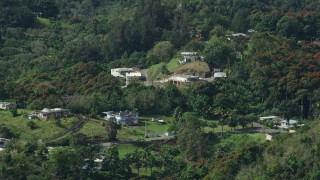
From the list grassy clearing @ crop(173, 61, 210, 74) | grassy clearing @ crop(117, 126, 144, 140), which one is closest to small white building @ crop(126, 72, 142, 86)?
grassy clearing @ crop(173, 61, 210, 74)

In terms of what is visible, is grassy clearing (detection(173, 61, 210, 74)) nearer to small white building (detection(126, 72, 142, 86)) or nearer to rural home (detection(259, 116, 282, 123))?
small white building (detection(126, 72, 142, 86))

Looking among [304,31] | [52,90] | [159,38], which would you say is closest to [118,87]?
[52,90]

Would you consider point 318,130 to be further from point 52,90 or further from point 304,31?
point 304,31

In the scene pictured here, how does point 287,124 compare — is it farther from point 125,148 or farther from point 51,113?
point 51,113

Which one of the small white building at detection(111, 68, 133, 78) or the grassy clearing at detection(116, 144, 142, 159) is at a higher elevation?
the small white building at detection(111, 68, 133, 78)

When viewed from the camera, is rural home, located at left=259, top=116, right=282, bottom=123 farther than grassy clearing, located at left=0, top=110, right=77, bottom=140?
Yes

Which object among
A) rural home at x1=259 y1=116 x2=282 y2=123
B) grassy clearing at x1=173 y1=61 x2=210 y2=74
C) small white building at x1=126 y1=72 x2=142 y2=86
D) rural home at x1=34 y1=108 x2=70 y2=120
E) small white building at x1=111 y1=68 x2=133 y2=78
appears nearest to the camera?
rural home at x1=34 y1=108 x2=70 y2=120

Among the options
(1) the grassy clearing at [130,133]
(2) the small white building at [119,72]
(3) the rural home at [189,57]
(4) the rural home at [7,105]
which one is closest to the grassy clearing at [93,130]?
(1) the grassy clearing at [130,133]
